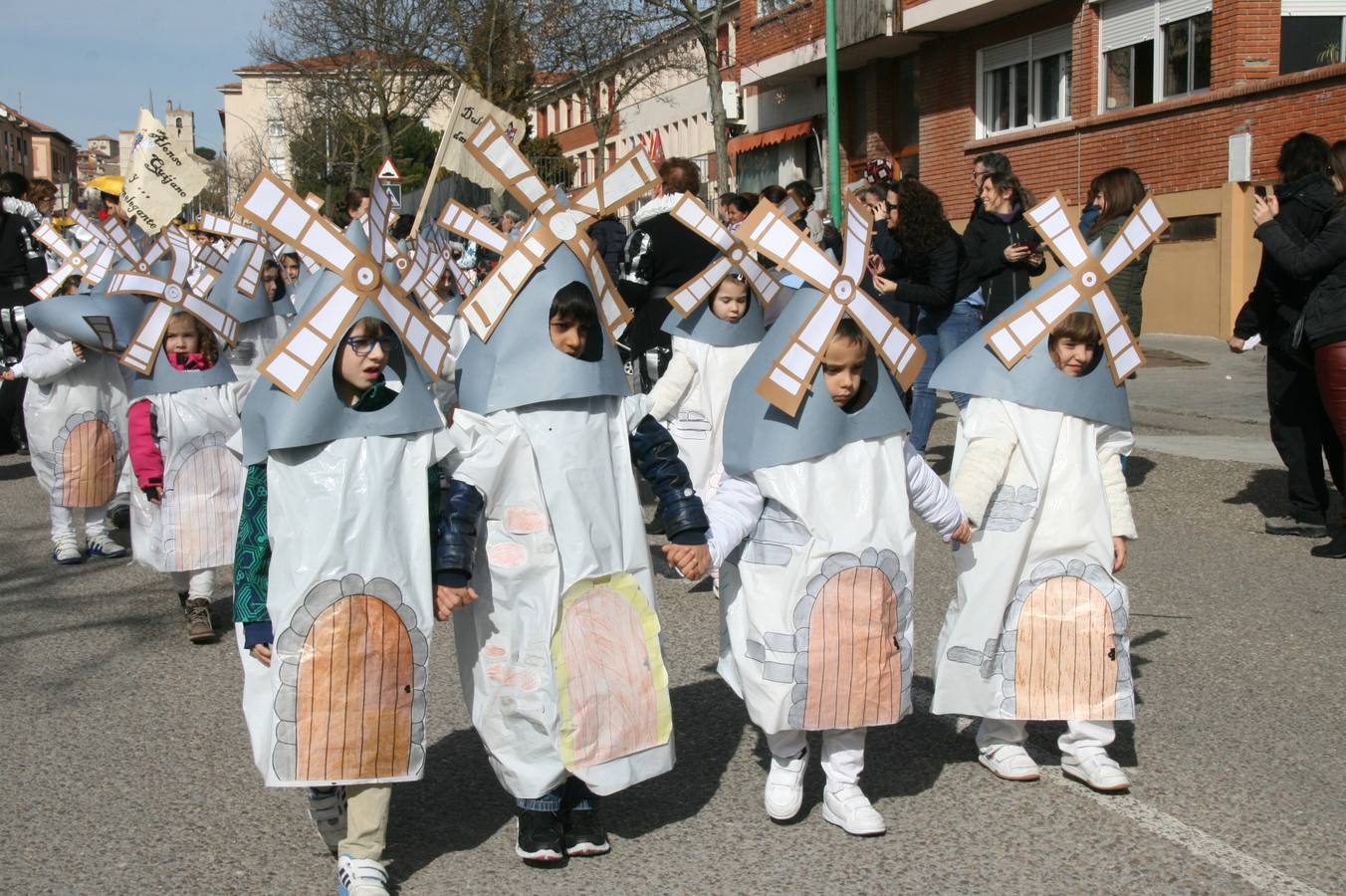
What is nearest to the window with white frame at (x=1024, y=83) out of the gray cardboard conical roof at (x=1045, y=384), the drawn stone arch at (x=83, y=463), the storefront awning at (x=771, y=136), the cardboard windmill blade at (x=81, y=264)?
the storefront awning at (x=771, y=136)

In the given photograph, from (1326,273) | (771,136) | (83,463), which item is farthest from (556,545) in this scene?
(771,136)

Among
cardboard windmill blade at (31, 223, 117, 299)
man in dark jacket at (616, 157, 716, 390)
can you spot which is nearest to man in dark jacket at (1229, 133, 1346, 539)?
man in dark jacket at (616, 157, 716, 390)

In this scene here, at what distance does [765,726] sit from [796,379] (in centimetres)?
99

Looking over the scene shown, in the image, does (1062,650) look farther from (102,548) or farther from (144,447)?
(102,548)

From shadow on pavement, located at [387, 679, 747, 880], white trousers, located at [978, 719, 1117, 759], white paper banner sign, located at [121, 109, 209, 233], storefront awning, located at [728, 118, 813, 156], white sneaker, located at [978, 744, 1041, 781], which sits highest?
storefront awning, located at [728, 118, 813, 156]

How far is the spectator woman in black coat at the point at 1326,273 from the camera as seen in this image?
24.3ft

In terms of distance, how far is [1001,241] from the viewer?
29.5ft

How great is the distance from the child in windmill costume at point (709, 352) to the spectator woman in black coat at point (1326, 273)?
2597 millimetres

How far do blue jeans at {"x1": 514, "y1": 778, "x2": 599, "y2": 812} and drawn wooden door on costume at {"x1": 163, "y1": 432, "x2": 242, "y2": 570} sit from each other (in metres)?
2.92

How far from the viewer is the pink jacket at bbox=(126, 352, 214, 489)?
646cm

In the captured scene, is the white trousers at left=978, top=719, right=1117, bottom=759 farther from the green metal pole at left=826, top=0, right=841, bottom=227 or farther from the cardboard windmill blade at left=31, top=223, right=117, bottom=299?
the green metal pole at left=826, top=0, right=841, bottom=227

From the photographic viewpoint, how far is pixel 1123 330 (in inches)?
186

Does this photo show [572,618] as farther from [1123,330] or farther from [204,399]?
[204,399]

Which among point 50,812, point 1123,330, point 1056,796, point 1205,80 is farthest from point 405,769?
point 1205,80
